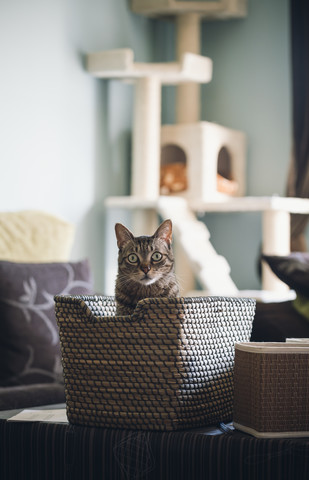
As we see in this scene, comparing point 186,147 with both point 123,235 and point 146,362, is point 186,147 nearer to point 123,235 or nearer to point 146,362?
point 123,235

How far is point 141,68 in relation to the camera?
3717 millimetres

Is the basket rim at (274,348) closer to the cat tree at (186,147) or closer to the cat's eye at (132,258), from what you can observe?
the cat's eye at (132,258)

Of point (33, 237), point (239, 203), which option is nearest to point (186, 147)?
point (239, 203)

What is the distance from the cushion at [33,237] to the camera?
2.51 metres

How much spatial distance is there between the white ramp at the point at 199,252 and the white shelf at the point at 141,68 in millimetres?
655

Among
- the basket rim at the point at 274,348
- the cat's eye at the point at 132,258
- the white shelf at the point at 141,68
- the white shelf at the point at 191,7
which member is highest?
the white shelf at the point at 191,7

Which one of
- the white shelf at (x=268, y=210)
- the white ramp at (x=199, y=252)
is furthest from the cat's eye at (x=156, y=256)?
the white shelf at (x=268, y=210)

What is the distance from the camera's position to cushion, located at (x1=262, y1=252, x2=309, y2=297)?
2.02 m

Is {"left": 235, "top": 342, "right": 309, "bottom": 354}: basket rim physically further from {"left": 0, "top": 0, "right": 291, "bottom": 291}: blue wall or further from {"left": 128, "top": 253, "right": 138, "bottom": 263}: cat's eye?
{"left": 0, "top": 0, "right": 291, "bottom": 291}: blue wall

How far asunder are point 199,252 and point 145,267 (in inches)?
87.1

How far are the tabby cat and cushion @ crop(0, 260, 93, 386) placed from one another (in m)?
0.84

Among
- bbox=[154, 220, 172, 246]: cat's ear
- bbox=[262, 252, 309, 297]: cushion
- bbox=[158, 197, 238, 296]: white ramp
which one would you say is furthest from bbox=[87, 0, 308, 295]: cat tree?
bbox=[154, 220, 172, 246]: cat's ear

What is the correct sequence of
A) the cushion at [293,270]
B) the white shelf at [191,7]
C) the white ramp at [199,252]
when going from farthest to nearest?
the white shelf at [191,7]
the white ramp at [199,252]
the cushion at [293,270]

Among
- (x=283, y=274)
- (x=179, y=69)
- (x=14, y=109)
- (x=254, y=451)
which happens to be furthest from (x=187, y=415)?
(x=179, y=69)
